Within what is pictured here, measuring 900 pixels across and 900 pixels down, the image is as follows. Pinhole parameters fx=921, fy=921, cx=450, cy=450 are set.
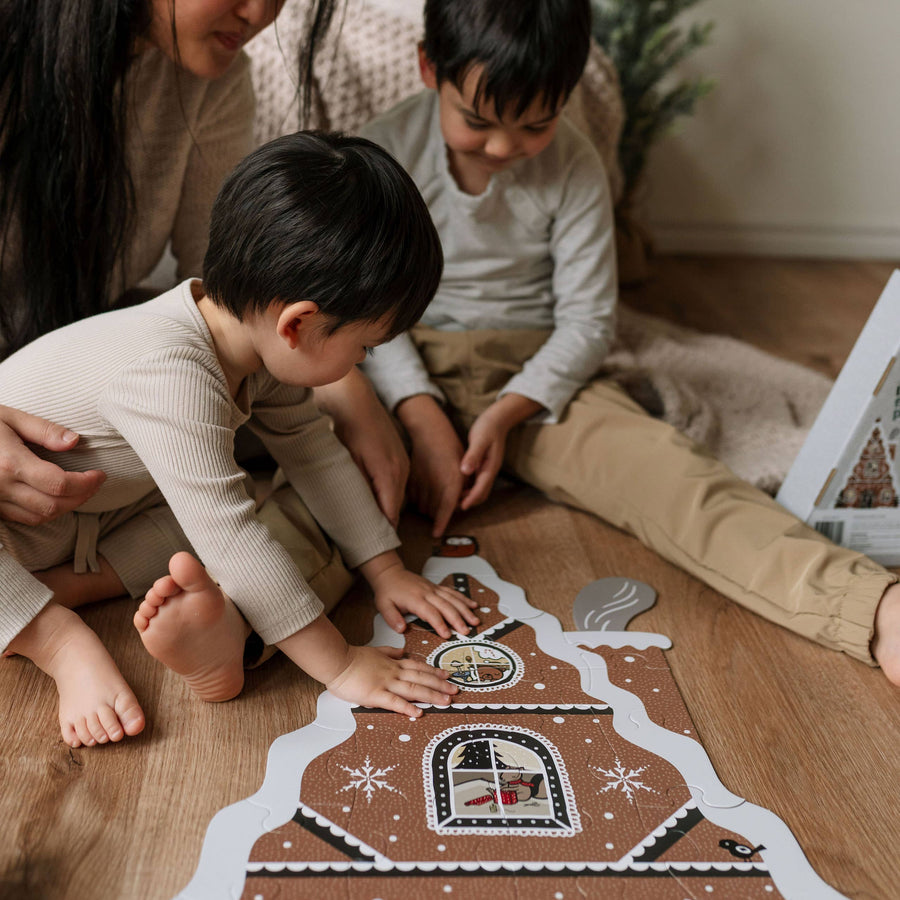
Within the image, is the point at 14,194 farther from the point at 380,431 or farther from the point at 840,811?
the point at 840,811

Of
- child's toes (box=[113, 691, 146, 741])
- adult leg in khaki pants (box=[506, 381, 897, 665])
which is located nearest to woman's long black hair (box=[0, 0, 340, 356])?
child's toes (box=[113, 691, 146, 741])

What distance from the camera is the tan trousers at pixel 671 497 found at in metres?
1.01

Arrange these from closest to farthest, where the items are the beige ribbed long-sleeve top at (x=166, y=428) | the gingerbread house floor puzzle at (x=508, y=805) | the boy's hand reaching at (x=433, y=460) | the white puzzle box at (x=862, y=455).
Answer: the gingerbread house floor puzzle at (x=508, y=805)
the beige ribbed long-sleeve top at (x=166, y=428)
the white puzzle box at (x=862, y=455)
the boy's hand reaching at (x=433, y=460)

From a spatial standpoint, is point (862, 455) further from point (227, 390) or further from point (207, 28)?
point (207, 28)

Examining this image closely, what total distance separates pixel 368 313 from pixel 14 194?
50cm

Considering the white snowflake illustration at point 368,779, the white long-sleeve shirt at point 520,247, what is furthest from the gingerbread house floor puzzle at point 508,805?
the white long-sleeve shirt at point 520,247

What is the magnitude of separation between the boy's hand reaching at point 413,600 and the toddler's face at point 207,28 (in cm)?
59

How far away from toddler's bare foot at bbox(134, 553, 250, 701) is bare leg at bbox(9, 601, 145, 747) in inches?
2.7

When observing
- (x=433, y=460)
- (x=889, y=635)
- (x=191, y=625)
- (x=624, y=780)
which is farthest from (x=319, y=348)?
(x=889, y=635)

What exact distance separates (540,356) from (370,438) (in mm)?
303

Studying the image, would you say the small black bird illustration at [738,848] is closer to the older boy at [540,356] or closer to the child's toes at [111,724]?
the older boy at [540,356]

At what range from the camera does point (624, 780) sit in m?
0.81

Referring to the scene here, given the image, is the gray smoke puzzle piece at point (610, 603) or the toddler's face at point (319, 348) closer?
the toddler's face at point (319, 348)

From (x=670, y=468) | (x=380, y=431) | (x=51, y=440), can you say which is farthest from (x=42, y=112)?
(x=670, y=468)
